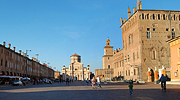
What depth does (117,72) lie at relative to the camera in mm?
77250

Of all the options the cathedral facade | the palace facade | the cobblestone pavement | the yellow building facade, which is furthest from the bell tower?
the cobblestone pavement

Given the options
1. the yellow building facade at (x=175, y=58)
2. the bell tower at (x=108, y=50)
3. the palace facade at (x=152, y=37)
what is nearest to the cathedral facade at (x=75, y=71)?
the bell tower at (x=108, y=50)

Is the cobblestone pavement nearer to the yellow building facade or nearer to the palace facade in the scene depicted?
the yellow building facade

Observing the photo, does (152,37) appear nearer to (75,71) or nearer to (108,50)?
(108,50)

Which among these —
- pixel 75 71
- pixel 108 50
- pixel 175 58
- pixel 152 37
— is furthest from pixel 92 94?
pixel 75 71

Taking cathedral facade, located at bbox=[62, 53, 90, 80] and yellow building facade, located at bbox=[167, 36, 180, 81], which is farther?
cathedral facade, located at bbox=[62, 53, 90, 80]

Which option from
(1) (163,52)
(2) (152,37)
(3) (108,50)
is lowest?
(1) (163,52)

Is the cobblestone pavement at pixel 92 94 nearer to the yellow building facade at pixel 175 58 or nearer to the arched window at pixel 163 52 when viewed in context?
the yellow building facade at pixel 175 58

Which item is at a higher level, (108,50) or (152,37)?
(108,50)

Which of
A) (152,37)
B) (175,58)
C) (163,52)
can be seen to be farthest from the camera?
(152,37)

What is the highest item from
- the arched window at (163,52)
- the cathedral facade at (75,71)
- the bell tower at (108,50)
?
the bell tower at (108,50)

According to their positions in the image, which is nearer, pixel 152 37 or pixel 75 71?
pixel 152 37

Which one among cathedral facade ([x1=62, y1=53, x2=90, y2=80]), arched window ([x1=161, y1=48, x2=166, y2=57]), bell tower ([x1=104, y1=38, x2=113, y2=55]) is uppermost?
bell tower ([x1=104, y1=38, x2=113, y2=55])

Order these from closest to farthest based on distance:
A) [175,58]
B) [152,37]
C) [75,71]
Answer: [175,58] < [152,37] < [75,71]
